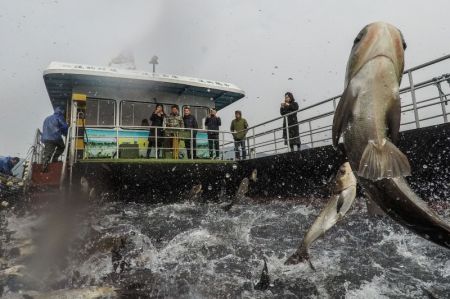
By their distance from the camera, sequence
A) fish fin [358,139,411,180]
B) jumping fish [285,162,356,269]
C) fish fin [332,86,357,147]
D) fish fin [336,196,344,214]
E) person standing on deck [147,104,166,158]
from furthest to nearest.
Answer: person standing on deck [147,104,166,158] < fish fin [336,196,344,214] < jumping fish [285,162,356,269] < fish fin [332,86,357,147] < fish fin [358,139,411,180]

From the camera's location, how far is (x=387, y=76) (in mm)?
2766

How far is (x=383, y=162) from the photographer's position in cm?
257

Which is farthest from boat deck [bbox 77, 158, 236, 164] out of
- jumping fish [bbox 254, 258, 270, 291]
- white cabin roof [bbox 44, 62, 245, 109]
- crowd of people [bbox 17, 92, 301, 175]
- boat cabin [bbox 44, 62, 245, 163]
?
jumping fish [bbox 254, 258, 270, 291]

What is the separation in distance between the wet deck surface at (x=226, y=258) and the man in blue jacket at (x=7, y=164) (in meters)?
9.47

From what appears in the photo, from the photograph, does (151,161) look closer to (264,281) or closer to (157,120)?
(157,120)

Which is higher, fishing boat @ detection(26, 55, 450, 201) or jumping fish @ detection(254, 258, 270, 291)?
fishing boat @ detection(26, 55, 450, 201)

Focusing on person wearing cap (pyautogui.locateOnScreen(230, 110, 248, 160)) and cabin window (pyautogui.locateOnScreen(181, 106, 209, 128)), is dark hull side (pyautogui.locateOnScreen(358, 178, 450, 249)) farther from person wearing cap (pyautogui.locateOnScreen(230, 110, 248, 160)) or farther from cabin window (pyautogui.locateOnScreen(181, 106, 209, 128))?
cabin window (pyautogui.locateOnScreen(181, 106, 209, 128))

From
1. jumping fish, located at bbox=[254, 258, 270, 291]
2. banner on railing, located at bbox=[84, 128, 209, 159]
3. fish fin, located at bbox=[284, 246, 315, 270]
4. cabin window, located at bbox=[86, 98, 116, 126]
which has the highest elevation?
cabin window, located at bbox=[86, 98, 116, 126]

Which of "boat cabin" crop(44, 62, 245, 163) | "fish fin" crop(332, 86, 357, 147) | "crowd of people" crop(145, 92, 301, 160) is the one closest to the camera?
"fish fin" crop(332, 86, 357, 147)

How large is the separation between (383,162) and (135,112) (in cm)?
1072

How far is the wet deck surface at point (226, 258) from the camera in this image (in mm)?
3705

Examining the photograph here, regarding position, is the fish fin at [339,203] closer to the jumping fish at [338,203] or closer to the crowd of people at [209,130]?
the jumping fish at [338,203]

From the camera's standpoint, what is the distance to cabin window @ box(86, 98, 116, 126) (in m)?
11.7

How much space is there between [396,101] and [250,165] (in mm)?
8792
